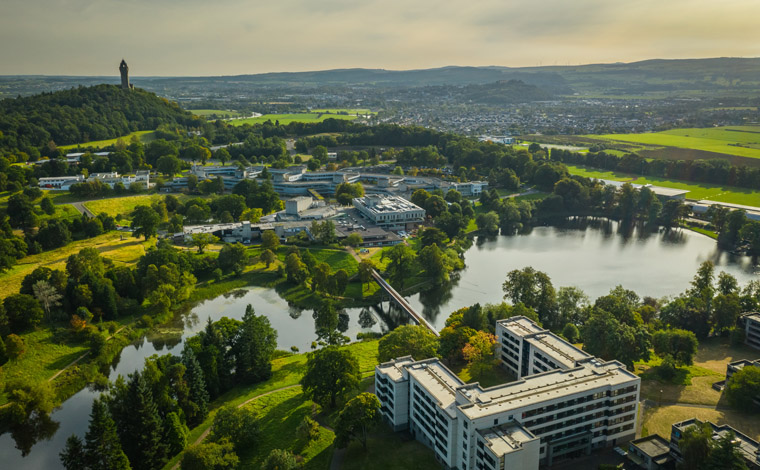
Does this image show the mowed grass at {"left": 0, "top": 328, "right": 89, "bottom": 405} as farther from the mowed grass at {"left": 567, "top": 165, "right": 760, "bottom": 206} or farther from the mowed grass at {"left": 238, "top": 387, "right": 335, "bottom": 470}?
the mowed grass at {"left": 567, "top": 165, "right": 760, "bottom": 206}

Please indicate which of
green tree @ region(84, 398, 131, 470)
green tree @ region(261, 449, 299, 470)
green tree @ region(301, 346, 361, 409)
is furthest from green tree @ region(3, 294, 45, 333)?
green tree @ region(261, 449, 299, 470)

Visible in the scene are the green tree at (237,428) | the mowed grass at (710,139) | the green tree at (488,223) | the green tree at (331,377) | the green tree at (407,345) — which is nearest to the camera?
the green tree at (237,428)

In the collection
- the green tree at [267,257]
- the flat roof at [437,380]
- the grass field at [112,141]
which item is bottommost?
the green tree at [267,257]

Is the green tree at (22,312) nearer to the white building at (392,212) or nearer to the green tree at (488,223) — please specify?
the white building at (392,212)

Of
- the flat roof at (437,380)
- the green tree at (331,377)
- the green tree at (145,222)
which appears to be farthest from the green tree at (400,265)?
the green tree at (145,222)

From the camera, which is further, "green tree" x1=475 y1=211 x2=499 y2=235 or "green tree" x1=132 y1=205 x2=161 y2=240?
"green tree" x1=475 y1=211 x2=499 y2=235

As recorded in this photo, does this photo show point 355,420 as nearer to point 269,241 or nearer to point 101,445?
point 101,445
